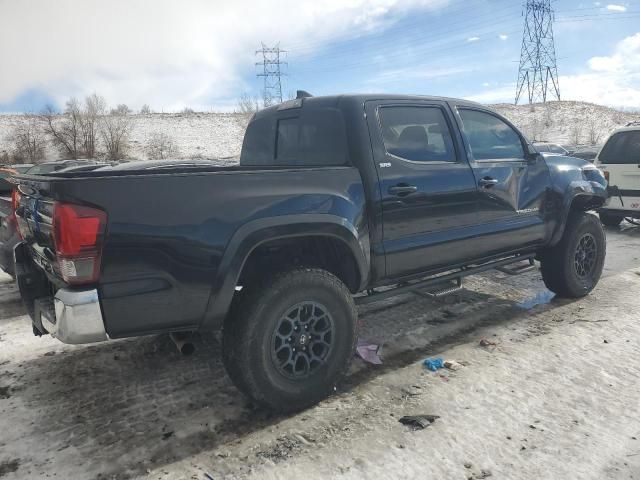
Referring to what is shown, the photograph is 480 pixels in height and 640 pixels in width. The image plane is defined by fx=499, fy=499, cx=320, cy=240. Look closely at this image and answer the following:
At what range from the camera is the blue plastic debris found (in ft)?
11.6

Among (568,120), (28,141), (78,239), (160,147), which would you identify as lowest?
(78,239)

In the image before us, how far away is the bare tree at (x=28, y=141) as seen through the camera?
129ft

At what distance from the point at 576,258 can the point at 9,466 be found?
497 cm

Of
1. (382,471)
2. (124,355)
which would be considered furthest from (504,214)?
(124,355)

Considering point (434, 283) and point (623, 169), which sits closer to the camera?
point (434, 283)

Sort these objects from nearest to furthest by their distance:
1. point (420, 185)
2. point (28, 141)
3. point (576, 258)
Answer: point (420, 185) < point (576, 258) < point (28, 141)

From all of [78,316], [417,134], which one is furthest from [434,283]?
[78,316]

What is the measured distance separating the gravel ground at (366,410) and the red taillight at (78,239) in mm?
1002

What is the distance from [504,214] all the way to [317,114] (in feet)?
6.06

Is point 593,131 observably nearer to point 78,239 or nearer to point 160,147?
point 160,147

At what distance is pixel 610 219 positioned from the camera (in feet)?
30.8

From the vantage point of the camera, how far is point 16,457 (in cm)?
262

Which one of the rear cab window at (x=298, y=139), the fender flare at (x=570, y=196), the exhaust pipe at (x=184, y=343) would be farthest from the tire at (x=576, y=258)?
the exhaust pipe at (x=184, y=343)

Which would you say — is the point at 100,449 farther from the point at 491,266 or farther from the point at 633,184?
the point at 633,184
